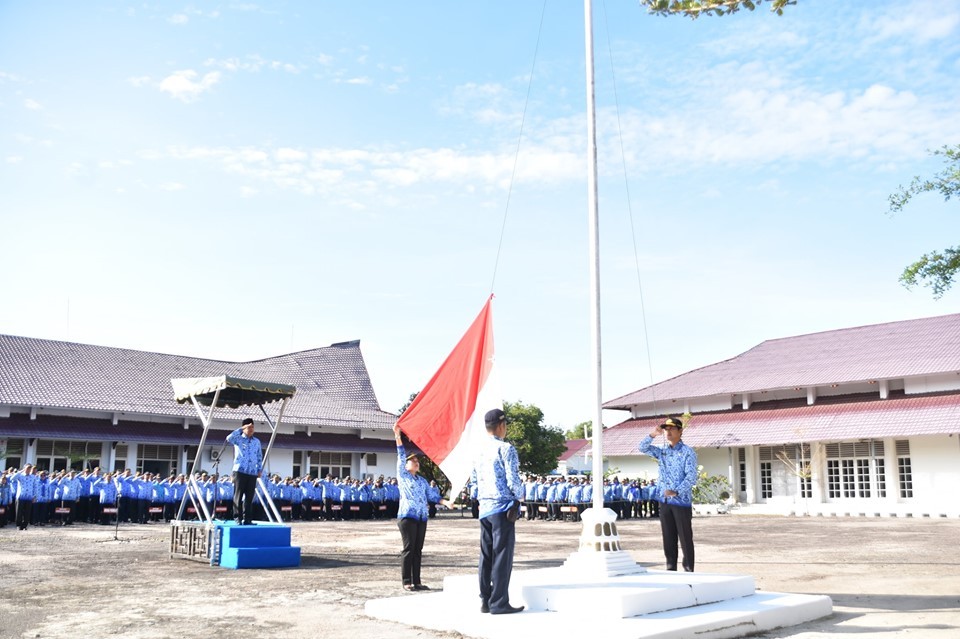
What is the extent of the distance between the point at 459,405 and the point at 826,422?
27.3 m

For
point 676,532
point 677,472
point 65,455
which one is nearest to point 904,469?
point 676,532

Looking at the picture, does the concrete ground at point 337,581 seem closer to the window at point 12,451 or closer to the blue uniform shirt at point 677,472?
the blue uniform shirt at point 677,472

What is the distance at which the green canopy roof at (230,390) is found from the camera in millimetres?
12492

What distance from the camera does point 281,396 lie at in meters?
13.6

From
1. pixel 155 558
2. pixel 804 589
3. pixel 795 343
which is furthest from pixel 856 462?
pixel 155 558

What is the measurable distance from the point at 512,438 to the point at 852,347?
60.6 ft

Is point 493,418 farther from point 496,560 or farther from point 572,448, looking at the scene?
point 572,448

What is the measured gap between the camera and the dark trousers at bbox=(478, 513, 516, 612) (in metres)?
6.88

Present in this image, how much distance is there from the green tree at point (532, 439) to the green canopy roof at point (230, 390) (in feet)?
109

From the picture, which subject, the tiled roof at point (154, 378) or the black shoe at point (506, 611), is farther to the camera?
the tiled roof at point (154, 378)

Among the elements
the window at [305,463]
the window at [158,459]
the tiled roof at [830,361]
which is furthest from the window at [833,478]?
the window at [158,459]

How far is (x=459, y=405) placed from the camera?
880 cm

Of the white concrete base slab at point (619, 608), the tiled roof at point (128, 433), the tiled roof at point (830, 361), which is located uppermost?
the tiled roof at point (830, 361)

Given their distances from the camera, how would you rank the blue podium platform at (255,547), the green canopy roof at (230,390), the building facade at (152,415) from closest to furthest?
the blue podium platform at (255,547) < the green canopy roof at (230,390) < the building facade at (152,415)
